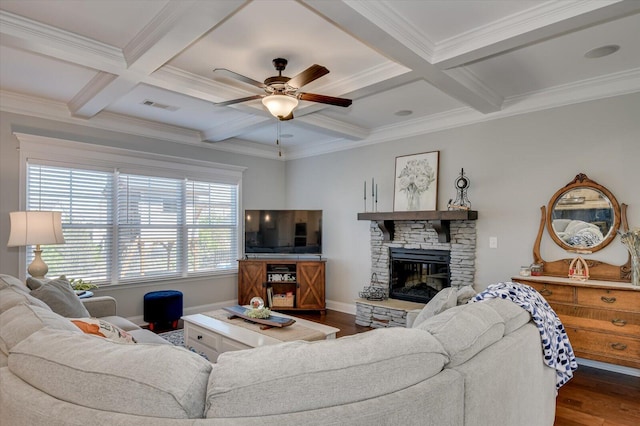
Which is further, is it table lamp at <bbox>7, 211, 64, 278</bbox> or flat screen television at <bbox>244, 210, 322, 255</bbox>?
flat screen television at <bbox>244, 210, 322, 255</bbox>

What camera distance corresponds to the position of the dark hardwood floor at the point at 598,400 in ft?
8.70

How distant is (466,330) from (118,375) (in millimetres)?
1221

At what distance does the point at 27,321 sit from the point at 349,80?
120 inches

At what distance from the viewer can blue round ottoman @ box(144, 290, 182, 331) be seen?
468 cm

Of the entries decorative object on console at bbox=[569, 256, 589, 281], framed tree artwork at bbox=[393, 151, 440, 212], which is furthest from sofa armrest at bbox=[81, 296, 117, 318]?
decorative object on console at bbox=[569, 256, 589, 281]

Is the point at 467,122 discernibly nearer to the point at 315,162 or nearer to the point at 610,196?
the point at 610,196

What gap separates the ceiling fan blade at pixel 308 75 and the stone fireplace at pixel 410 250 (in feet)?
8.59

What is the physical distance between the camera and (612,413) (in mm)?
2748

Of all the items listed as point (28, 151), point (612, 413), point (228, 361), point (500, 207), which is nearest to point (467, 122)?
point (500, 207)

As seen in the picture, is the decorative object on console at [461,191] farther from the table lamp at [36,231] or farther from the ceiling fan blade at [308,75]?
the table lamp at [36,231]

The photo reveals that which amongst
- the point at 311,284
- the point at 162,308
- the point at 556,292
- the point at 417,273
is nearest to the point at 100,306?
the point at 162,308

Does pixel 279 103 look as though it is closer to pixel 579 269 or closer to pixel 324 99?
pixel 324 99

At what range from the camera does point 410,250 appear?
16.6 ft

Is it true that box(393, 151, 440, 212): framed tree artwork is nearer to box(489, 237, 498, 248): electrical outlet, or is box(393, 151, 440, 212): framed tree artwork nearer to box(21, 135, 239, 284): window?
box(489, 237, 498, 248): electrical outlet
